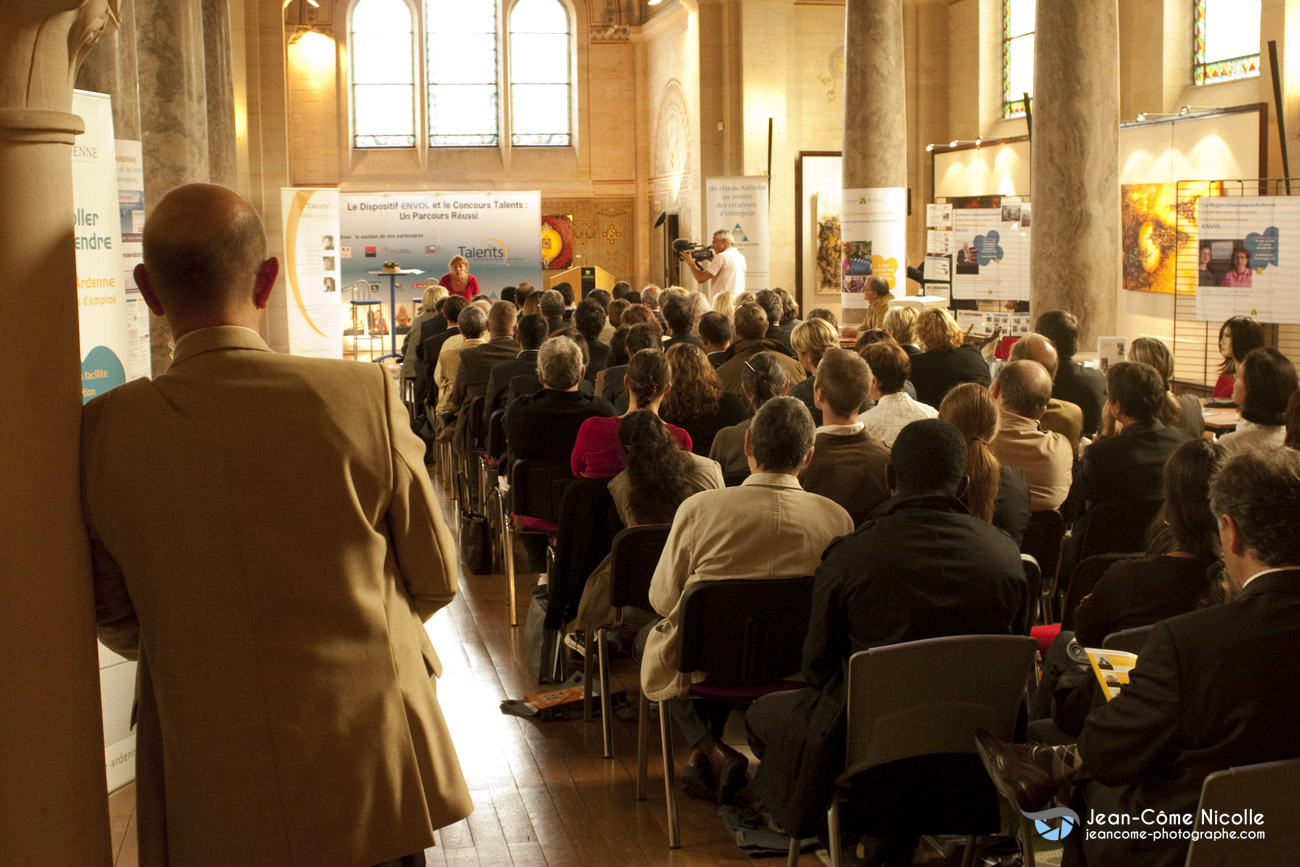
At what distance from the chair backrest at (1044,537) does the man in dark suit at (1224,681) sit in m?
2.16

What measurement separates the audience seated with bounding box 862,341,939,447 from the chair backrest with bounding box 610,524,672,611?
4.55 feet

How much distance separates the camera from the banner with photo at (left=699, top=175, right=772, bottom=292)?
1555cm

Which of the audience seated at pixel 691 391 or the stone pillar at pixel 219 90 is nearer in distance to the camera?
the audience seated at pixel 691 391

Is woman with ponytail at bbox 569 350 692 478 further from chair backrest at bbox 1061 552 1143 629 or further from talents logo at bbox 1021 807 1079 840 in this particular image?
talents logo at bbox 1021 807 1079 840

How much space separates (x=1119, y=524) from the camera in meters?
4.44

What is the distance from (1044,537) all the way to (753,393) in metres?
1.31

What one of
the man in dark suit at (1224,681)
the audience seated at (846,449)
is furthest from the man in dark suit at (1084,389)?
the man in dark suit at (1224,681)

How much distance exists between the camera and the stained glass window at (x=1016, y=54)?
16625 millimetres

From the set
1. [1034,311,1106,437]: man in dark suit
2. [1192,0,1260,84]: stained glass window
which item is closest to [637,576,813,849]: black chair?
[1034,311,1106,437]: man in dark suit

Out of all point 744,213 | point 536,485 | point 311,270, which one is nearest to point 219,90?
point 311,270

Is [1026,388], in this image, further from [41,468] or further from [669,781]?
[41,468]

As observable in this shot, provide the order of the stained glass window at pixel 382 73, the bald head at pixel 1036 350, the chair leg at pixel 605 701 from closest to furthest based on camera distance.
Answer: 1. the chair leg at pixel 605 701
2. the bald head at pixel 1036 350
3. the stained glass window at pixel 382 73

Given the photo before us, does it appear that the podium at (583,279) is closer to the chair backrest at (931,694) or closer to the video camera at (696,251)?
the video camera at (696,251)

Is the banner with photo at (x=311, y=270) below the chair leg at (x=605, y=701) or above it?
above
